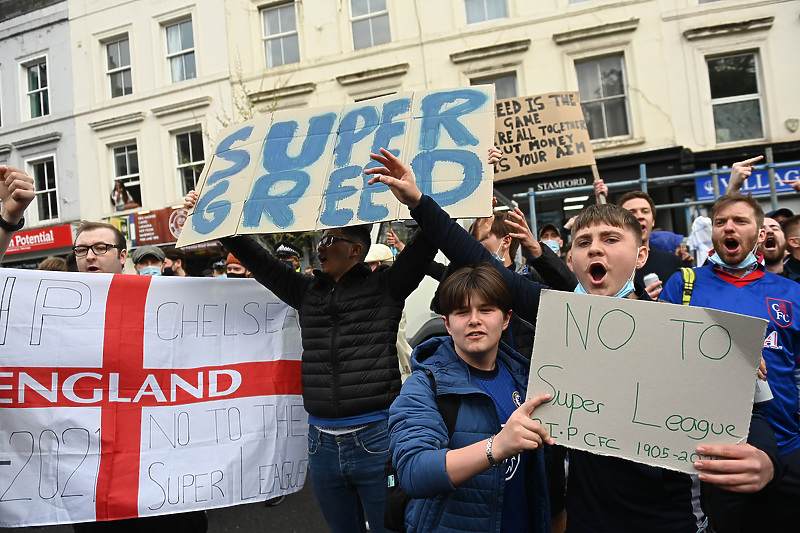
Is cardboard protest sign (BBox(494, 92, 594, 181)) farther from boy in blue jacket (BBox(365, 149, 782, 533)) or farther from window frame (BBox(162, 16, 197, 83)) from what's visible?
window frame (BBox(162, 16, 197, 83))

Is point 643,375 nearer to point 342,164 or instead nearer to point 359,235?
point 359,235

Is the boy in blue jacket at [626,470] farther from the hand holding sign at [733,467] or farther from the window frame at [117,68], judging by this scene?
the window frame at [117,68]

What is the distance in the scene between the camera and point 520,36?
11.7 metres

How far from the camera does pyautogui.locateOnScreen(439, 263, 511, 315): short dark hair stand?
177cm

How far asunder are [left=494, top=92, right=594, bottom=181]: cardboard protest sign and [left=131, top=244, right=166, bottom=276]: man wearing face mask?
323cm

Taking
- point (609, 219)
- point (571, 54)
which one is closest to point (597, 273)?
point (609, 219)

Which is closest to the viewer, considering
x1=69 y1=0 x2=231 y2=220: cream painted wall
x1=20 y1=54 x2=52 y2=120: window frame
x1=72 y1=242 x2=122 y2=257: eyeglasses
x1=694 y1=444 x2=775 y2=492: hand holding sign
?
x1=694 y1=444 x2=775 y2=492: hand holding sign

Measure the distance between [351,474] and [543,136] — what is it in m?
4.27

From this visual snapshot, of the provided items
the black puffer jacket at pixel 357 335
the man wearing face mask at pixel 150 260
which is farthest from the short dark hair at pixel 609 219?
the man wearing face mask at pixel 150 260

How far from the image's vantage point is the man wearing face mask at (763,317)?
2164 mm

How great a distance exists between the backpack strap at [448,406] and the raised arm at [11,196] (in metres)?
1.78

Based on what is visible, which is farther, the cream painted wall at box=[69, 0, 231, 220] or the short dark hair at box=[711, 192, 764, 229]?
the cream painted wall at box=[69, 0, 231, 220]

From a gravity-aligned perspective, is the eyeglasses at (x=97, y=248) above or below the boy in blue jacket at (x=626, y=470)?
above

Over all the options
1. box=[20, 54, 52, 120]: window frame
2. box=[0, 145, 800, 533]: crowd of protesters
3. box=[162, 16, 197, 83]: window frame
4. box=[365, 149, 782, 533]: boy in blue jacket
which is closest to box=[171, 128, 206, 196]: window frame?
box=[162, 16, 197, 83]: window frame
